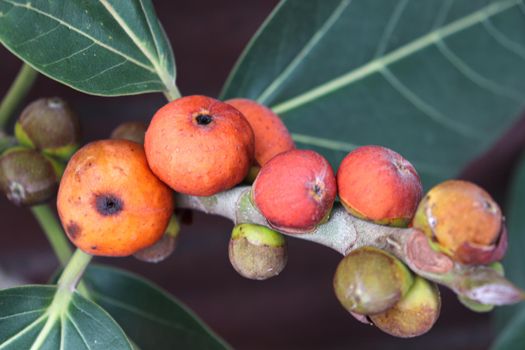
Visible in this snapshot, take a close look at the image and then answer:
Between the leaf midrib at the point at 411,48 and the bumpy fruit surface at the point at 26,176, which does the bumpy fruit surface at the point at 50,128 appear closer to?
the bumpy fruit surface at the point at 26,176

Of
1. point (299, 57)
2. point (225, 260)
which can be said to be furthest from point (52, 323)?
point (225, 260)

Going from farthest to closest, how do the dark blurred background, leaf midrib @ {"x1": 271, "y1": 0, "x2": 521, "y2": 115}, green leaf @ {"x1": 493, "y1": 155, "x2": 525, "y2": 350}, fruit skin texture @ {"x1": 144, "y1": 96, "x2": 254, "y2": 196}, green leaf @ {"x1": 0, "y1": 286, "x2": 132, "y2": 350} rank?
green leaf @ {"x1": 493, "y1": 155, "x2": 525, "y2": 350} < the dark blurred background < leaf midrib @ {"x1": 271, "y1": 0, "x2": 521, "y2": 115} < green leaf @ {"x1": 0, "y1": 286, "x2": 132, "y2": 350} < fruit skin texture @ {"x1": 144, "y1": 96, "x2": 254, "y2": 196}

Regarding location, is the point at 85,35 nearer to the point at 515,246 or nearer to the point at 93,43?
the point at 93,43

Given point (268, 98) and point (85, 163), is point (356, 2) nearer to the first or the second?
point (268, 98)

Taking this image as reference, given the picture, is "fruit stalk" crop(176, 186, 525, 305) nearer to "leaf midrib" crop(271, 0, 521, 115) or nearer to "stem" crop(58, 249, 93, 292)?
"stem" crop(58, 249, 93, 292)

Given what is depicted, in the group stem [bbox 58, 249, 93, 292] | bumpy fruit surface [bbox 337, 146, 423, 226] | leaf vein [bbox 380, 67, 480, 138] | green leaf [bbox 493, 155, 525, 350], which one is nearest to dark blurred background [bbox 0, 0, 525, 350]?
green leaf [bbox 493, 155, 525, 350]

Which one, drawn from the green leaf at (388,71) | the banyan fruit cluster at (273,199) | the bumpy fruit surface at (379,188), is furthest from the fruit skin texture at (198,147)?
the green leaf at (388,71)
